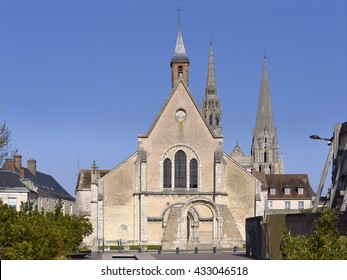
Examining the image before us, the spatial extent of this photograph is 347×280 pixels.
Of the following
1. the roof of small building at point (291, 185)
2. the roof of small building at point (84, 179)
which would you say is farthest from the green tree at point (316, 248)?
the roof of small building at point (291, 185)

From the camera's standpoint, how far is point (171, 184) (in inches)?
2472

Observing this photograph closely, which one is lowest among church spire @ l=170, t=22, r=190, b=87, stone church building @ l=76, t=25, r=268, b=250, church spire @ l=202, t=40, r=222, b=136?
stone church building @ l=76, t=25, r=268, b=250

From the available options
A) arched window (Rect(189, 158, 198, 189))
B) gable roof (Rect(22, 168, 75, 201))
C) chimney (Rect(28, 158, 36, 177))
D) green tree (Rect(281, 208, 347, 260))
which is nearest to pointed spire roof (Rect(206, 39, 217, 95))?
gable roof (Rect(22, 168, 75, 201))

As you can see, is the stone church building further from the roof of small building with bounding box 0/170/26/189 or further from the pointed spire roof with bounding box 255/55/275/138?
the pointed spire roof with bounding box 255/55/275/138

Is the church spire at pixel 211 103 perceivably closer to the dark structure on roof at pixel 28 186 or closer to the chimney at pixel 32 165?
the dark structure on roof at pixel 28 186

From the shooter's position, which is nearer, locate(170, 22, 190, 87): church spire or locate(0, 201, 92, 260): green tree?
locate(0, 201, 92, 260): green tree

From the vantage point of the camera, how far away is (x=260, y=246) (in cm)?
3656

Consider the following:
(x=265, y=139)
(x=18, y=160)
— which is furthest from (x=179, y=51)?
(x=265, y=139)

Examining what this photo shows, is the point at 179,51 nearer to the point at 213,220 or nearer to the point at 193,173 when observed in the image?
the point at 193,173

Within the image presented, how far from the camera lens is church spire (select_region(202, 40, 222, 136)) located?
160875 millimetres

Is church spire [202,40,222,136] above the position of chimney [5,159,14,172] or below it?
above

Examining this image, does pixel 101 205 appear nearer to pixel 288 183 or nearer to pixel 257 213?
pixel 257 213

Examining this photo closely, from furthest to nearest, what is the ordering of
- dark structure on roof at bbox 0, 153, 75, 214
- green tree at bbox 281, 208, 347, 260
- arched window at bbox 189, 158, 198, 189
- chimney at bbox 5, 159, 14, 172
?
chimney at bbox 5, 159, 14, 172
dark structure on roof at bbox 0, 153, 75, 214
arched window at bbox 189, 158, 198, 189
green tree at bbox 281, 208, 347, 260

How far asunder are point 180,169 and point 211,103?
327 ft
